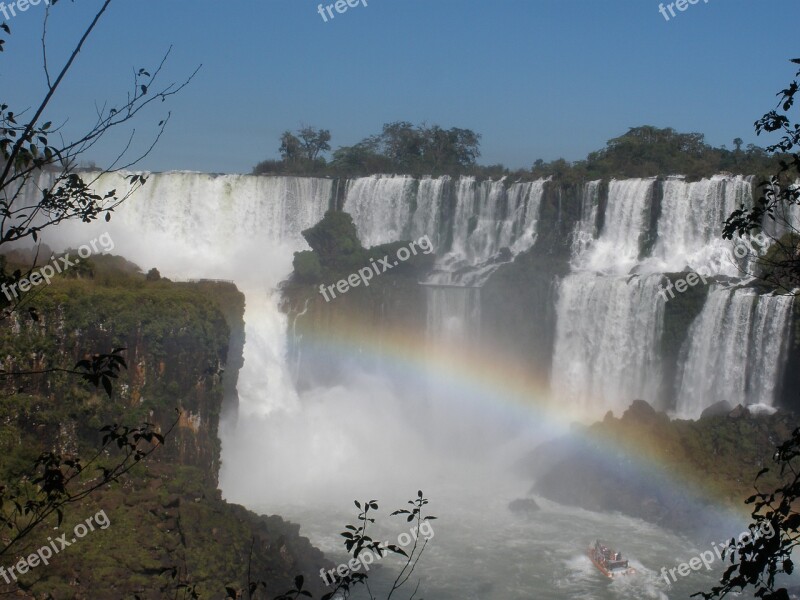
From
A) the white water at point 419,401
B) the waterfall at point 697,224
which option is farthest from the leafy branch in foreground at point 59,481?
Answer: the waterfall at point 697,224

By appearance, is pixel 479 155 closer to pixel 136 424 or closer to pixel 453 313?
pixel 453 313

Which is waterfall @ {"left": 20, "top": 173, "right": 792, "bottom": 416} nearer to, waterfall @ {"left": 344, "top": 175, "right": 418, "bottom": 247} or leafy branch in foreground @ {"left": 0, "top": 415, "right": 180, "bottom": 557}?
waterfall @ {"left": 344, "top": 175, "right": 418, "bottom": 247}

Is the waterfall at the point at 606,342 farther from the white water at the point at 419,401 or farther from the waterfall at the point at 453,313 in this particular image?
the waterfall at the point at 453,313

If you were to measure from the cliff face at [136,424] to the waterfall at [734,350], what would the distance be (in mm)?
12720

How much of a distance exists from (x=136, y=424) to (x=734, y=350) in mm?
15637

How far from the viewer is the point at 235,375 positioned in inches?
896

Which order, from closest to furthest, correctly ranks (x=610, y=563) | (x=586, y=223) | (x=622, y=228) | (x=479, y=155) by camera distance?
(x=610, y=563)
(x=622, y=228)
(x=586, y=223)
(x=479, y=155)

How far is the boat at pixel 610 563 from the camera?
1584cm

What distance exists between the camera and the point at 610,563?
52.1ft

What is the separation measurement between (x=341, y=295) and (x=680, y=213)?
11734 mm

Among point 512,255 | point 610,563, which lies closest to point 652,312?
point 512,255

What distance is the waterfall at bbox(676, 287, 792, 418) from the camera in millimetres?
20734

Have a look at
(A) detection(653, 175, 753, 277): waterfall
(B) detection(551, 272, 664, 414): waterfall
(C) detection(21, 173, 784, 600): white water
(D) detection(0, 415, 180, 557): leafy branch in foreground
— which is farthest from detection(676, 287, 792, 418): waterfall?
(D) detection(0, 415, 180, 557): leafy branch in foreground

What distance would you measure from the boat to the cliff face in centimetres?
566
